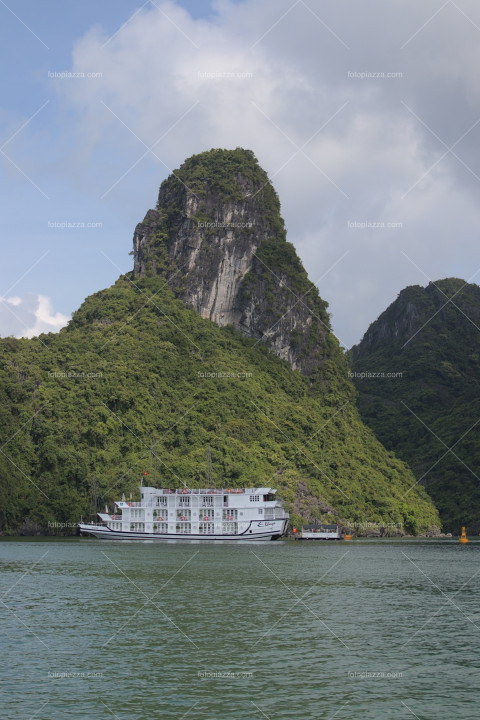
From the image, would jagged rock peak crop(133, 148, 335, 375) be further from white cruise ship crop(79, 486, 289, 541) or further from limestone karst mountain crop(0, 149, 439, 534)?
white cruise ship crop(79, 486, 289, 541)

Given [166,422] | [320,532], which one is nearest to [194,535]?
[320,532]

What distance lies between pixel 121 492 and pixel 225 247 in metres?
59.6

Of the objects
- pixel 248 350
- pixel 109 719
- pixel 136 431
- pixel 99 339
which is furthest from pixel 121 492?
pixel 109 719

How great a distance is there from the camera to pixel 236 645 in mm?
24578

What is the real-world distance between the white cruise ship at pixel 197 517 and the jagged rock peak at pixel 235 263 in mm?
57623

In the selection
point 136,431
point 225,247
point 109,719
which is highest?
point 225,247

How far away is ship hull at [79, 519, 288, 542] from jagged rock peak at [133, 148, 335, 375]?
193 ft

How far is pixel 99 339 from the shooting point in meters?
123

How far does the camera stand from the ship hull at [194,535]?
276 feet

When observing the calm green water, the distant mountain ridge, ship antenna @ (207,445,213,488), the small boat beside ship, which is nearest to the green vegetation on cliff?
ship antenna @ (207,445,213,488)

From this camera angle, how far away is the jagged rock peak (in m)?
140

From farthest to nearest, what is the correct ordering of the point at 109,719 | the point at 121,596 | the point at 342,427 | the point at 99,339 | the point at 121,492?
the point at 342,427, the point at 99,339, the point at 121,492, the point at 121,596, the point at 109,719

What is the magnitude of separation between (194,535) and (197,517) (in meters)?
Answer: 1.91

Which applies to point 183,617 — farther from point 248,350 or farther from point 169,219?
point 169,219
